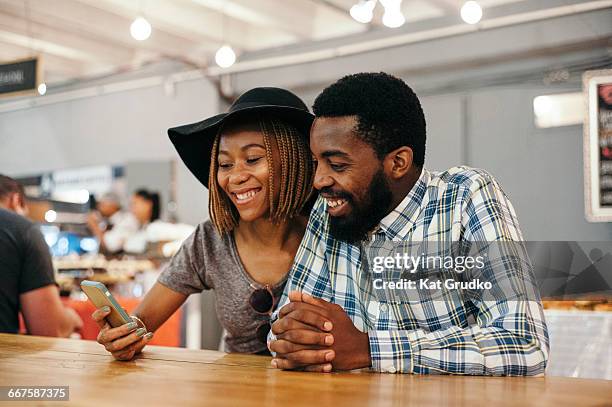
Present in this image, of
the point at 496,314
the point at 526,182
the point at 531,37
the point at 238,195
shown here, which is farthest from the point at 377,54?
the point at 496,314

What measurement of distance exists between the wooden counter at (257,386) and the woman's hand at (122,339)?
49mm

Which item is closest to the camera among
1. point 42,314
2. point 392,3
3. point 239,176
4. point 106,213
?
point 239,176

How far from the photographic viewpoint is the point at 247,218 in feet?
5.25

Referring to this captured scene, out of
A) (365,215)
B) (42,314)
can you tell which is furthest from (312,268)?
(42,314)

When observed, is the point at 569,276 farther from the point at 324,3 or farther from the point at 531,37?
the point at 324,3

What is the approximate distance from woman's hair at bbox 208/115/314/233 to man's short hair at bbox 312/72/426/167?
23 centimetres

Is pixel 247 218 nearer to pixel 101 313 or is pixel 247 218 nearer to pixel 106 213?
pixel 101 313

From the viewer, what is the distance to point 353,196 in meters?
1.34

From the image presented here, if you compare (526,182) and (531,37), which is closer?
(526,182)

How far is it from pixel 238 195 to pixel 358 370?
0.59 metres

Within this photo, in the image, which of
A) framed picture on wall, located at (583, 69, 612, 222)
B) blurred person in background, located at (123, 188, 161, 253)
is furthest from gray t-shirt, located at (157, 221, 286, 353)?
blurred person in background, located at (123, 188, 161, 253)

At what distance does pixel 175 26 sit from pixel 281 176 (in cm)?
362

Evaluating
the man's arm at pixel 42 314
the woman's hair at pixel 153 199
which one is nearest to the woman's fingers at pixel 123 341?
the man's arm at pixel 42 314

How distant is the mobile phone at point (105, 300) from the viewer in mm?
1373
